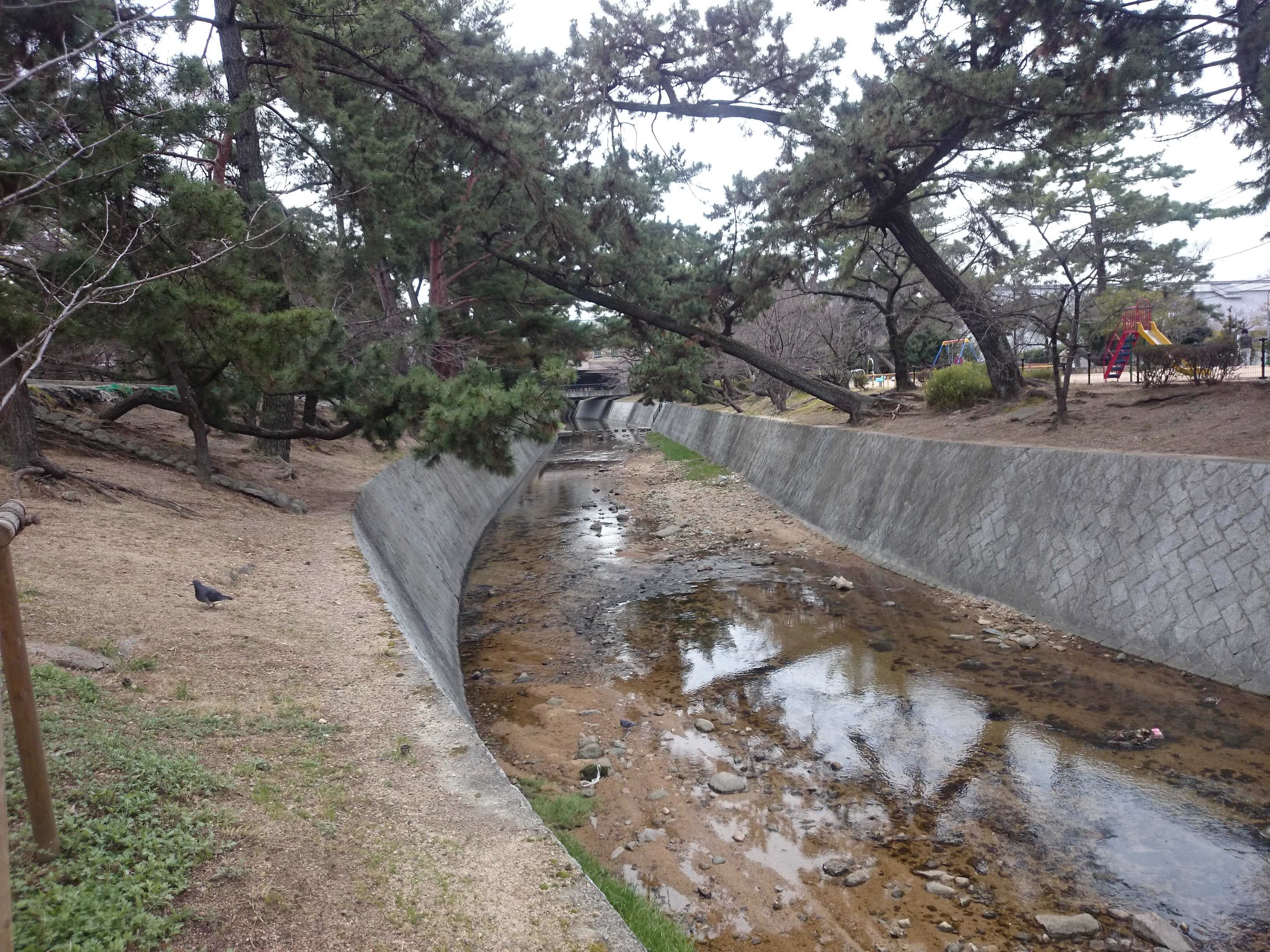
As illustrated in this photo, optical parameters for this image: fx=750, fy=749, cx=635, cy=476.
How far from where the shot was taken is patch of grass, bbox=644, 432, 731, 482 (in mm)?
26125

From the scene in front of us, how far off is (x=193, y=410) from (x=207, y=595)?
19.9 feet

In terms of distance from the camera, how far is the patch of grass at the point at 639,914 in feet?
12.6

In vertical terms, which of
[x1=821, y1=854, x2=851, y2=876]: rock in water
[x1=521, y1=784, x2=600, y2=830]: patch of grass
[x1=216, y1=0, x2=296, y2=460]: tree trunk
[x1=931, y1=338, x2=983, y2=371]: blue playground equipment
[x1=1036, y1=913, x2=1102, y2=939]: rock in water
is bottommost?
[x1=521, y1=784, x2=600, y2=830]: patch of grass

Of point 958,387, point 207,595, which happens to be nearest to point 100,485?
point 207,595

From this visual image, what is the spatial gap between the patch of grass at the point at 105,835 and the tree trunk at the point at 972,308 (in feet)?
47.5

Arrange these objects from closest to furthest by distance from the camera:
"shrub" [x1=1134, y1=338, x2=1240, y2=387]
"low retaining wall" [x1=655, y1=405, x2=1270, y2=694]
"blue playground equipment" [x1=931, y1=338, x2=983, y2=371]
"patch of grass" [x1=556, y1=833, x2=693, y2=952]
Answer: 1. "patch of grass" [x1=556, y1=833, x2=693, y2=952]
2. "low retaining wall" [x1=655, y1=405, x2=1270, y2=694]
3. "shrub" [x1=1134, y1=338, x2=1240, y2=387]
4. "blue playground equipment" [x1=931, y1=338, x2=983, y2=371]

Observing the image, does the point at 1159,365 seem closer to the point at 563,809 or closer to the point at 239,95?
the point at 563,809

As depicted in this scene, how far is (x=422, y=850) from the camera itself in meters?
3.42

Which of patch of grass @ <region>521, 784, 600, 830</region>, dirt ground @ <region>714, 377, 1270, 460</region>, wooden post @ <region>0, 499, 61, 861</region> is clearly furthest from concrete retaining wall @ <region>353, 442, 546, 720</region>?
dirt ground @ <region>714, 377, 1270, 460</region>

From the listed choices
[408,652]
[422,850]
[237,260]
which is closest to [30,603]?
[408,652]

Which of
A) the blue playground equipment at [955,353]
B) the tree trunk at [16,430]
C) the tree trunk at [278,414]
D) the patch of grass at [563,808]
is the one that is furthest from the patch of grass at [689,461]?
the patch of grass at [563,808]

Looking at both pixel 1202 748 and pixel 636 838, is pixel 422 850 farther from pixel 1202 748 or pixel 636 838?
pixel 1202 748

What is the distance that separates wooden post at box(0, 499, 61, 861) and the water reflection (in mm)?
3991

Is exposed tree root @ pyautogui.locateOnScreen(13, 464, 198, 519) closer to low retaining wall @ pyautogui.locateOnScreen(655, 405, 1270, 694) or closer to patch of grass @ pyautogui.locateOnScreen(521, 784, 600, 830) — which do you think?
patch of grass @ pyautogui.locateOnScreen(521, 784, 600, 830)
